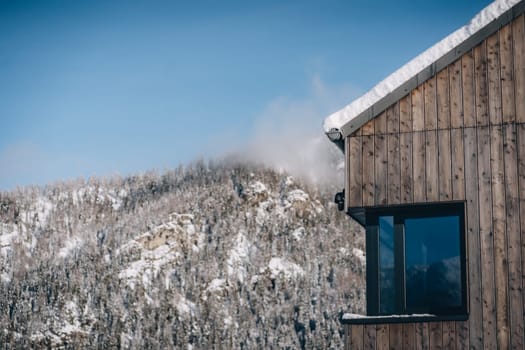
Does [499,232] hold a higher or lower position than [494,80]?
lower

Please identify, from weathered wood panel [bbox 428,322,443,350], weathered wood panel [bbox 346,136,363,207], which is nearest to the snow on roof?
weathered wood panel [bbox 346,136,363,207]

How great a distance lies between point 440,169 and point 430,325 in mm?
2225

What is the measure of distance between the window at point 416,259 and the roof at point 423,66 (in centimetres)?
136

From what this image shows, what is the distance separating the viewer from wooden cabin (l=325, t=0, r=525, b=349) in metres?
14.7

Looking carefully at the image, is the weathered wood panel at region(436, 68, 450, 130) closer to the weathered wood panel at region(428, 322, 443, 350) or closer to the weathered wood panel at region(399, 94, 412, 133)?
the weathered wood panel at region(399, 94, 412, 133)

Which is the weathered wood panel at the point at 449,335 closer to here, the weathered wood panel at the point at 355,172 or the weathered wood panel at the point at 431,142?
the weathered wood panel at the point at 431,142

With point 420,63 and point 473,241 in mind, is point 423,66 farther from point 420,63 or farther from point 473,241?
point 473,241

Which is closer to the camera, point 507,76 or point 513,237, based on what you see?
point 513,237

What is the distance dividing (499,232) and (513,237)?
0.20 metres

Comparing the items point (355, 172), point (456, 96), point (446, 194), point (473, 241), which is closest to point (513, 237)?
point (473, 241)

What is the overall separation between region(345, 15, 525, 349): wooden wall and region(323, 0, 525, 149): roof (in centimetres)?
10

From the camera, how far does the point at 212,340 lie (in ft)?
550

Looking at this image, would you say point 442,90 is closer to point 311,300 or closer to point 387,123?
point 387,123

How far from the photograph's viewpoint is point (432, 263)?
15305mm
